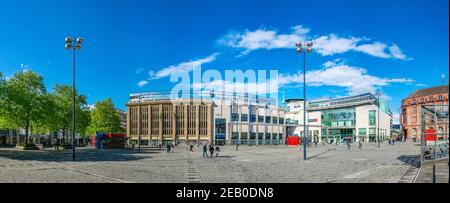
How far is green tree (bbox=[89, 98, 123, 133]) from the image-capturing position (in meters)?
84.2

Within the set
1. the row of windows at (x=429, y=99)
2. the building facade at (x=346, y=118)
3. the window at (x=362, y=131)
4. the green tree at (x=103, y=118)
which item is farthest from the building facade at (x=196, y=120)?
the row of windows at (x=429, y=99)

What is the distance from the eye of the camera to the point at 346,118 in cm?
13575

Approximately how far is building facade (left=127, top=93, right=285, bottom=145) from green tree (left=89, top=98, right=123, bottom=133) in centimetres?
2093

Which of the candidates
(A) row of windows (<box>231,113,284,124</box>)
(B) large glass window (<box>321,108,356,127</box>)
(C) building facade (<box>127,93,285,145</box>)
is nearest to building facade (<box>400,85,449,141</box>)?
(B) large glass window (<box>321,108,356,127</box>)

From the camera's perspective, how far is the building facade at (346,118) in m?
127

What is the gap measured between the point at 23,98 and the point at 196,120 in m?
69.1

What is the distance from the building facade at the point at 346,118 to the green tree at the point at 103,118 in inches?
2723

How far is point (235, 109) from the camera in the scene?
112875mm

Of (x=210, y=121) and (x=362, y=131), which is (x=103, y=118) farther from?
(x=362, y=131)

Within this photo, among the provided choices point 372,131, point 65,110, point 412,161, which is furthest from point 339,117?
point 412,161
